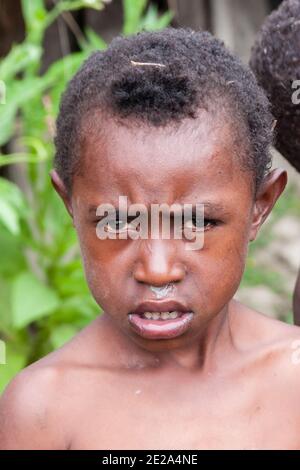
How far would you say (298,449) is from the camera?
6.27 feet

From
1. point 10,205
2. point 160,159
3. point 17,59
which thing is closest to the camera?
point 160,159

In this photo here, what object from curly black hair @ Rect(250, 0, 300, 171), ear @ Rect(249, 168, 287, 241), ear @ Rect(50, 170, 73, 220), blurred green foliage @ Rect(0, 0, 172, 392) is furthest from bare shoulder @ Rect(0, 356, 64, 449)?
blurred green foliage @ Rect(0, 0, 172, 392)

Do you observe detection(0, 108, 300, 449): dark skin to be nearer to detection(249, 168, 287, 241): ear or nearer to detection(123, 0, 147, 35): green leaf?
detection(249, 168, 287, 241): ear

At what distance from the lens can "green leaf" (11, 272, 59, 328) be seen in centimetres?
366

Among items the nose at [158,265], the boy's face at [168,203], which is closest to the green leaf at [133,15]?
the boy's face at [168,203]

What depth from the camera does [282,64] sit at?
2324 mm

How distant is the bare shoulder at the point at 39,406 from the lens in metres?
1.87

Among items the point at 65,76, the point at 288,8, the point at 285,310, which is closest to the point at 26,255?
the point at 65,76

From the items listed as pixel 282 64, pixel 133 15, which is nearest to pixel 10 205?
pixel 133 15

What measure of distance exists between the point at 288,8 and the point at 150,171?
87cm

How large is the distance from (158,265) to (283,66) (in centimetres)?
84

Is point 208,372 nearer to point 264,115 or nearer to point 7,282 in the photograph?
point 264,115

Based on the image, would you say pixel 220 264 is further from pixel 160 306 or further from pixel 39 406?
pixel 39 406

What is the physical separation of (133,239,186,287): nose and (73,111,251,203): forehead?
9 cm
